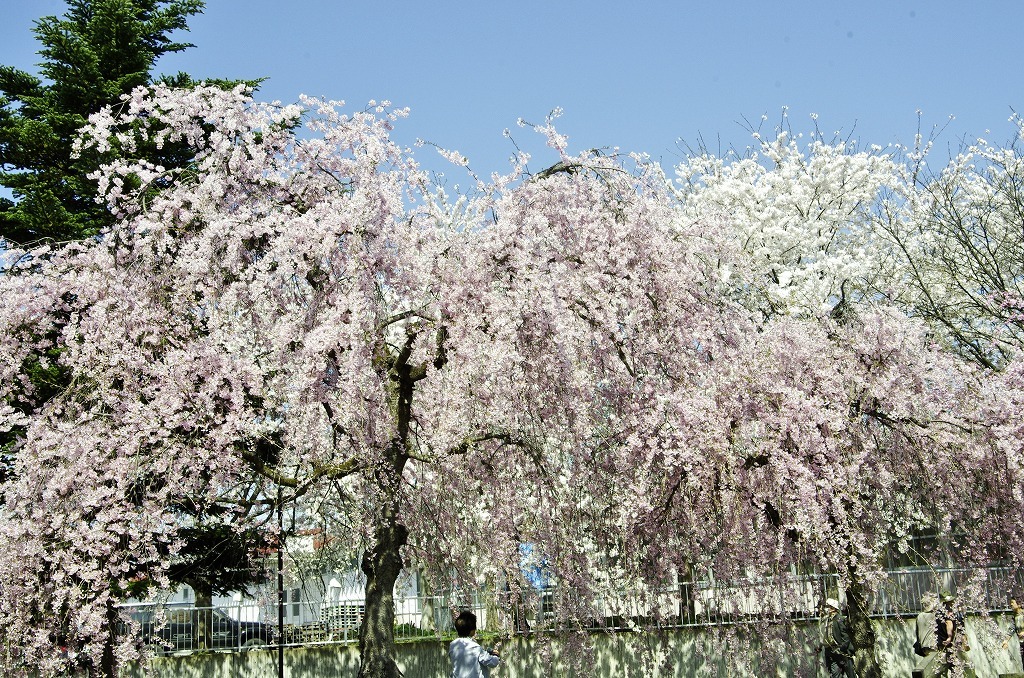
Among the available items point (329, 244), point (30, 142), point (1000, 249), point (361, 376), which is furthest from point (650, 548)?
point (30, 142)

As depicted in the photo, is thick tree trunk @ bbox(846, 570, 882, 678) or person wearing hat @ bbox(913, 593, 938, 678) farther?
thick tree trunk @ bbox(846, 570, 882, 678)

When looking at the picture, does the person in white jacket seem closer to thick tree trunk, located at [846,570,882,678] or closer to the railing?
the railing

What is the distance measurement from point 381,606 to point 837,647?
6.65 m

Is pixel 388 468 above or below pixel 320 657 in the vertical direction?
above

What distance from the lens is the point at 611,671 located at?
1428cm

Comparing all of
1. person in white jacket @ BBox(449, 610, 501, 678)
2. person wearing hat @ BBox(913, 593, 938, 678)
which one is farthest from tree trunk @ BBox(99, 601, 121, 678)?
person wearing hat @ BBox(913, 593, 938, 678)

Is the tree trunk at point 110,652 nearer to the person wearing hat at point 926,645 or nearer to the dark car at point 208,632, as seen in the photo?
the dark car at point 208,632

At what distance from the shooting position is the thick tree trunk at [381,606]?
998 centimetres

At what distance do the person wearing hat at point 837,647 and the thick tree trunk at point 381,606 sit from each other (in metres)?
6.28

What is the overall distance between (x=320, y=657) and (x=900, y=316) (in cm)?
1001

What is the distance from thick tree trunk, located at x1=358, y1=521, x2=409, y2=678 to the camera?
9.98 meters

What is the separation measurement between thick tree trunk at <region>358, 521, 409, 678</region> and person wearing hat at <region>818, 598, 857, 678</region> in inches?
247

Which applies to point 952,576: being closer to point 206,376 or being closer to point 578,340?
point 578,340

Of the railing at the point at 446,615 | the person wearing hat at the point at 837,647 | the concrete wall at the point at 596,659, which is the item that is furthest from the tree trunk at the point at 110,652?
the person wearing hat at the point at 837,647
